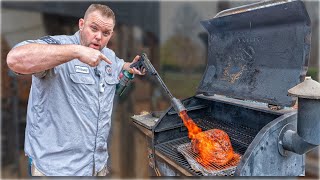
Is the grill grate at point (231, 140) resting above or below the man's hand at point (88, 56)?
below

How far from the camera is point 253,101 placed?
2.58 metres

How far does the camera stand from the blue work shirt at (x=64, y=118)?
2.16 metres

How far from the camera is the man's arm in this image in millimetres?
1748

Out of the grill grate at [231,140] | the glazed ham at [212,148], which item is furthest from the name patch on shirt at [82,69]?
the glazed ham at [212,148]

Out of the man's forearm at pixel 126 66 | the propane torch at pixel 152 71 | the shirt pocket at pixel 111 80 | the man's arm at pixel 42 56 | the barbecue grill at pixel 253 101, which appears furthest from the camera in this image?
the man's forearm at pixel 126 66

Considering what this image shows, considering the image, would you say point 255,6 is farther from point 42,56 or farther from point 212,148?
point 42,56

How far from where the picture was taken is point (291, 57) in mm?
2201

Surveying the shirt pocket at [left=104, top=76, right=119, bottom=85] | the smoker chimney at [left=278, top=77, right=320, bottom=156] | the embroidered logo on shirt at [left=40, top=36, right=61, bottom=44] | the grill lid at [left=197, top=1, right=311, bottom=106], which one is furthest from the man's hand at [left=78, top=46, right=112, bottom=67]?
the grill lid at [left=197, top=1, right=311, bottom=106]

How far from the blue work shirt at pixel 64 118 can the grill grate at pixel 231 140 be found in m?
0.74

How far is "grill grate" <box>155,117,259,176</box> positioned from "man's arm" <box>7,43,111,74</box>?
3.89ft

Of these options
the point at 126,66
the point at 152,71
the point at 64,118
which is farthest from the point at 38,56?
the point at 126,66

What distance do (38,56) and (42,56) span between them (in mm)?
28

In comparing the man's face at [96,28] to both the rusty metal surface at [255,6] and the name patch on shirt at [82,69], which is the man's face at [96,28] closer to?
the name patch on shirt at [82,69]

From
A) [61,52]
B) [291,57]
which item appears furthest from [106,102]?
[291,57]
